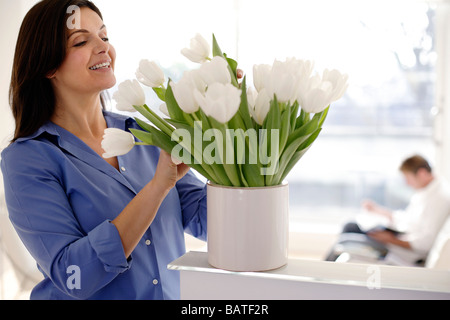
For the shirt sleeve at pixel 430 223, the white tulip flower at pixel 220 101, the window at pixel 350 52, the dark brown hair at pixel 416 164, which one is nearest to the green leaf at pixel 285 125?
the white tulip flower at pixel 220 101

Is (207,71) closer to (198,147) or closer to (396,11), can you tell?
(198,147)

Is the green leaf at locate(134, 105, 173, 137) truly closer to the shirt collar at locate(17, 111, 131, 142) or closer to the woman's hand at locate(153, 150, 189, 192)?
the woman's hand at locate(153, 150, 189, 192)

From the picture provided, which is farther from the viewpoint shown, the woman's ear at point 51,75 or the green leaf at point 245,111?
the woman's ear at point 51,75

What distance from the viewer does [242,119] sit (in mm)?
748

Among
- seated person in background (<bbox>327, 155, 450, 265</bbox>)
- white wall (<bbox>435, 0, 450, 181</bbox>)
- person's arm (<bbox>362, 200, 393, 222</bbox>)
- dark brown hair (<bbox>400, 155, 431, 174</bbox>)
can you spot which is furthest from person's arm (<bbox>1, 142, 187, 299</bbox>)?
white wall (<bbox>435, 0, 450, 181</bbox>)

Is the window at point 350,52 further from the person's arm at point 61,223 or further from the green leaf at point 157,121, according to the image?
the green leaf at point 157,121

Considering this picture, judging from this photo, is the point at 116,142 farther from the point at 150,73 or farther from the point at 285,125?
the point at 285,125

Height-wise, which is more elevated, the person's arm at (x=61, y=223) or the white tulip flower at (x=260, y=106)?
the white tulip flower at (x=260, y=106)

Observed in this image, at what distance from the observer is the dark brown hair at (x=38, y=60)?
3.92 ft

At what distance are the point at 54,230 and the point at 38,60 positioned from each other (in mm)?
446

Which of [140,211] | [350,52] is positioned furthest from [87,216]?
[350,52]

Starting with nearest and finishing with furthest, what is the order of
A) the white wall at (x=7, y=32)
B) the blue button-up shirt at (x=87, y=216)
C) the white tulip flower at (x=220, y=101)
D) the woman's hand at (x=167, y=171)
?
the white tulip flower at (x=220, y=101) → the woman's hand at (x=167, y=171) → the blue button-up shirt at (x=87, y=216) → the white wall at (x=7, y=32)

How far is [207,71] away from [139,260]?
0.60 m

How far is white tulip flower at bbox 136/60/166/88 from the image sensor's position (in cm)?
78
